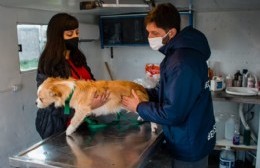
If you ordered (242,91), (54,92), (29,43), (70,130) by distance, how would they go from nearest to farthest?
(54,92) < (70,130) < (29,43) < (242,91)

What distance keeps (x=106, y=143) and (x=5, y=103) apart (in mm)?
1138

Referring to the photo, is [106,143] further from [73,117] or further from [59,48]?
[59,48]

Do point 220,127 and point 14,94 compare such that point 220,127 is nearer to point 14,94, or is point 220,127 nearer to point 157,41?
point 157,41

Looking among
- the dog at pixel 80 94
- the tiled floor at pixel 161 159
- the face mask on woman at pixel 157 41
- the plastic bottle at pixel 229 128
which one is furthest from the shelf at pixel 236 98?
the face mask on woman at pixel 157 41

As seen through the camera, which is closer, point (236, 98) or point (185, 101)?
point (185, 101)

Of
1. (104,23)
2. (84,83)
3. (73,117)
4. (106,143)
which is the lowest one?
(106,143)

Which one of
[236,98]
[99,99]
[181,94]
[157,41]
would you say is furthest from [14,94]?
[236,98]

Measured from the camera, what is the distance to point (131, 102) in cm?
127

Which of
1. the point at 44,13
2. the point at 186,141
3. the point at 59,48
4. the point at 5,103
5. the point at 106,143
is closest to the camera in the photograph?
the point at 186,141

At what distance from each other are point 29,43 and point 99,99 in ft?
4.30

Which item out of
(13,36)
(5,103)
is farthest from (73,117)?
(13,36)

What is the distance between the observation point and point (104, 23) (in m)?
3.12

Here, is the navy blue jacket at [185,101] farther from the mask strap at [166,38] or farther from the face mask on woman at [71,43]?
the face mask on woman at [71,43]

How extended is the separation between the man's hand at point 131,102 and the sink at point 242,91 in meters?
1.48
